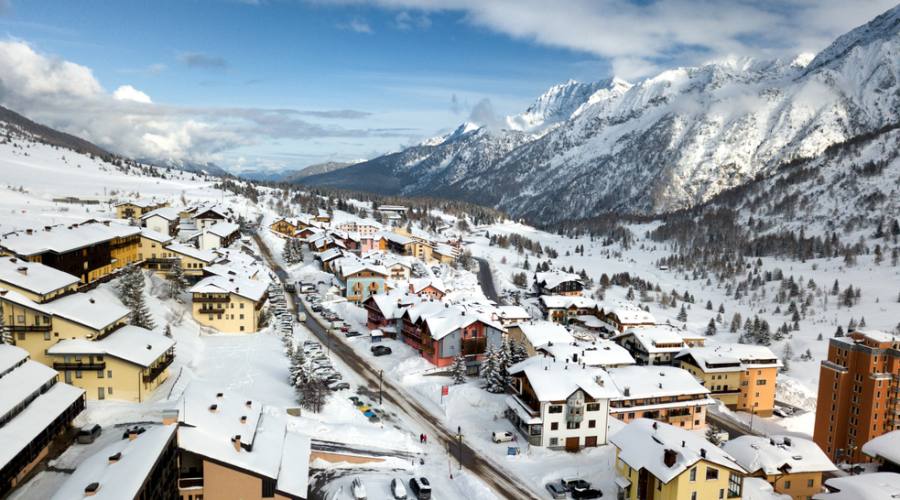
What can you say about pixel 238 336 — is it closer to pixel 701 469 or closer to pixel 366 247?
pixel 701 469

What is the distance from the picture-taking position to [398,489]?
37.3m

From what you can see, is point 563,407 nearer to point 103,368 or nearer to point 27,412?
point 103,368

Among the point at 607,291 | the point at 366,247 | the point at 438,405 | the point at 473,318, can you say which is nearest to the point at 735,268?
the point at 607,291

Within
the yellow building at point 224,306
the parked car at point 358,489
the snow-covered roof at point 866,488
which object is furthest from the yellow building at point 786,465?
the yellow building at point 224,306

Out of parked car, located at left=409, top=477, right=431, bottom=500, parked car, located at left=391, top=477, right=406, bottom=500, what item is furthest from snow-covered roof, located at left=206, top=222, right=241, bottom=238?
parked car, located at left=409, top=477, right=431, bottom=500

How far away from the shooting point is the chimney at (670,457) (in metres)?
38.3

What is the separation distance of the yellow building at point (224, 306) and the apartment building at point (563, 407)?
1375 inches

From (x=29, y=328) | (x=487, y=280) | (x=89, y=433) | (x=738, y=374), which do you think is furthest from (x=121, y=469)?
(x=487, y=280)

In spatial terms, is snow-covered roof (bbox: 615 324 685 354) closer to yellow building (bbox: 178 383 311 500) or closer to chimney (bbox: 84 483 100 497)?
yellow building (bbox: 178 383 311 500)

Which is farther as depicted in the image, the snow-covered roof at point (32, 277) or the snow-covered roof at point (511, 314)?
the snow-covered roof at point (511, 314)

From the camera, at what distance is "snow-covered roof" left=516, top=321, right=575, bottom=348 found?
70.2 meters

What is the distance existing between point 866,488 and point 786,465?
6.05 m

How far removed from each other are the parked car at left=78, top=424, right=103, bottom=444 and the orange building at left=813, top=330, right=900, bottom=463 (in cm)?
7135

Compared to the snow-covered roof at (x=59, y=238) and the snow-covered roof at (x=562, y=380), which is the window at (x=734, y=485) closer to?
the snow-covered roof at (x=562, y=380)
